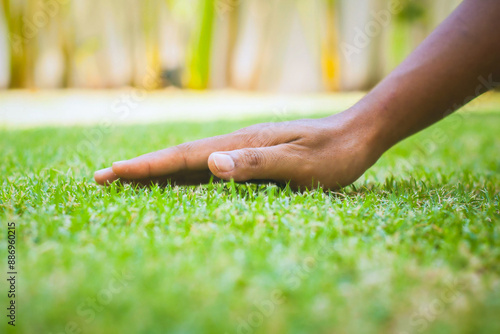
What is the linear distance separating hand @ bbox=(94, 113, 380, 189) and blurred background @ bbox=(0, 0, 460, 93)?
342 inches

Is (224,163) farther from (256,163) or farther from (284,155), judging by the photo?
(284,155)

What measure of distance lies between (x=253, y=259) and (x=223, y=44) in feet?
32.0

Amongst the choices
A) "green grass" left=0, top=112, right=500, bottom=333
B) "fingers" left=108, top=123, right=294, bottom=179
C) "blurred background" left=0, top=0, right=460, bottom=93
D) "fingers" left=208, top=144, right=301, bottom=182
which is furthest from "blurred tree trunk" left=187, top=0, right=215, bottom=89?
"fingers" left=208, top=144, right=301, bottom=182

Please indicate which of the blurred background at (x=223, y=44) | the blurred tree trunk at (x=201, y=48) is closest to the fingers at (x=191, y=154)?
the blurred background at (x=223, y=44)

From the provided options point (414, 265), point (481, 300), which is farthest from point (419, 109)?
point (481, 300)

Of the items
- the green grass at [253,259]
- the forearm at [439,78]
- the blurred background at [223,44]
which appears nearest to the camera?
the green grass at [253,259]

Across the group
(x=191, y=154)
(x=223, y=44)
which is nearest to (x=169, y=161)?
(x=191, y=154)

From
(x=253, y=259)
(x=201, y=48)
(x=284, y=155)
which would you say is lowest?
(x=253, y=259)

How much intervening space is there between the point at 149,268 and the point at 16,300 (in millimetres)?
271

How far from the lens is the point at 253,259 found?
993 millimetres

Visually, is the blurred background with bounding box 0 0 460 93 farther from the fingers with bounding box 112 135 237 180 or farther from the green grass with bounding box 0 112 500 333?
the fingers with bounding box 112 135 237 180

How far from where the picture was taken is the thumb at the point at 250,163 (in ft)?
4.82

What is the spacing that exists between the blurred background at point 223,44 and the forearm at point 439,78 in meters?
8.55

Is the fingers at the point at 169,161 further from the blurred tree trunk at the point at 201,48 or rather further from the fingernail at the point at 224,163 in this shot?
the blurred tree trunk at the point at 201,48
